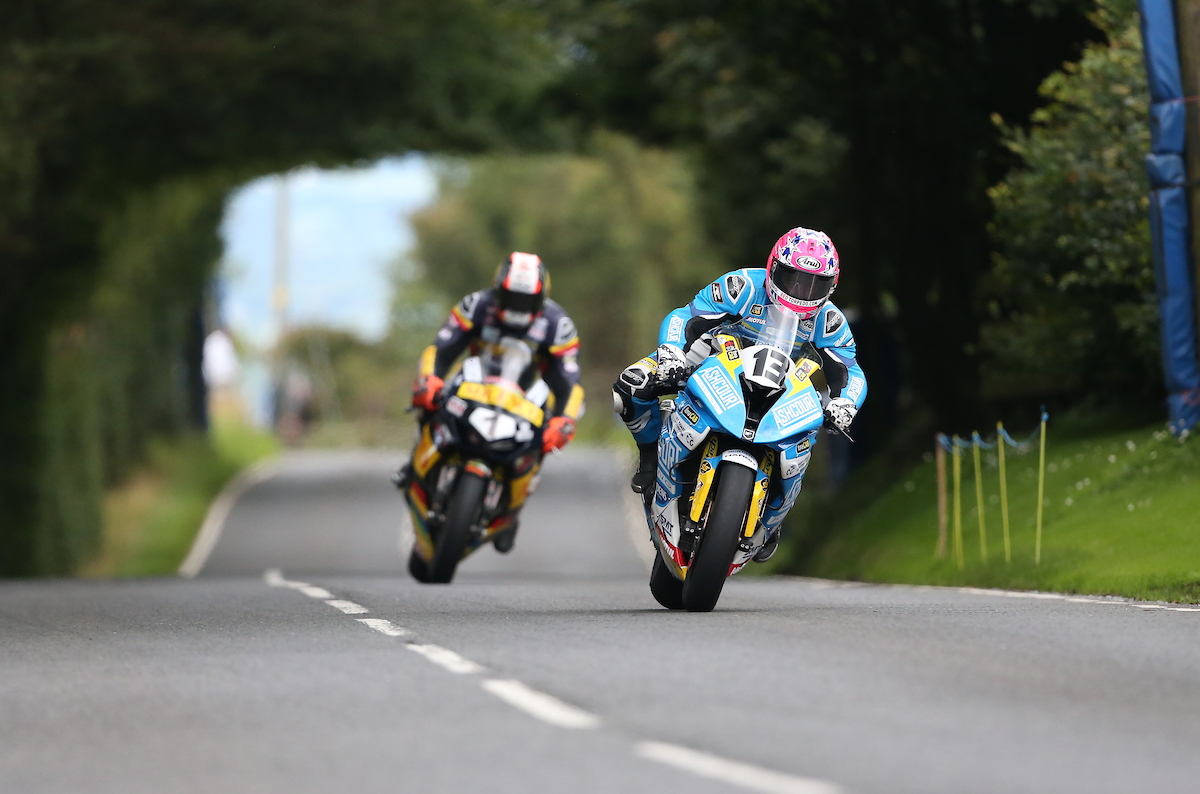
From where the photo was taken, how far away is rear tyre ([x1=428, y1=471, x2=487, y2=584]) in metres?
15.5

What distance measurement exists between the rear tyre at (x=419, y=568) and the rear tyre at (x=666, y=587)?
4.61 metres

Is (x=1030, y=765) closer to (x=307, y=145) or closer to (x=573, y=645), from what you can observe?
(x=573, y=645)

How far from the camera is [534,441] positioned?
53.3ft

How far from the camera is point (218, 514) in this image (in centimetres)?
3850

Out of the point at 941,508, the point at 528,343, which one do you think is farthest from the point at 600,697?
the point at 941,508

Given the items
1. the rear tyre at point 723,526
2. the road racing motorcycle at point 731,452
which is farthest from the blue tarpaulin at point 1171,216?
the rear tyre at point 723,526

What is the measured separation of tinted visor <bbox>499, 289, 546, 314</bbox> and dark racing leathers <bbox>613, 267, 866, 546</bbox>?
4.16 metres

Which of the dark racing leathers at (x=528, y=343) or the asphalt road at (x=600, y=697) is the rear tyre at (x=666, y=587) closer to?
the asphalt road at (x=600, y=697)

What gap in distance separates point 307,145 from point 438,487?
16.3m

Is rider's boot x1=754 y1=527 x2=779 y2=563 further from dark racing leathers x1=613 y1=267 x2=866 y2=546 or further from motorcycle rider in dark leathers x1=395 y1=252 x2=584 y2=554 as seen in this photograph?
motorcycle rider in dark leathers x1=395 y1=252 x2=584 y2=554

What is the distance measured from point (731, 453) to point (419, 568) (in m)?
6.38

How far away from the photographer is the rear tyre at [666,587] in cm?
1183

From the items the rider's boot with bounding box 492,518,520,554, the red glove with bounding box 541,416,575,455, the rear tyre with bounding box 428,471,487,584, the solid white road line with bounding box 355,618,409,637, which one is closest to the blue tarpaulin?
the red glove with bounding box 541,416,575,455

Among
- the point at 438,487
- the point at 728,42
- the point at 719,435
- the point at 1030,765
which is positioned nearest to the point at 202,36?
the point at 728,42
